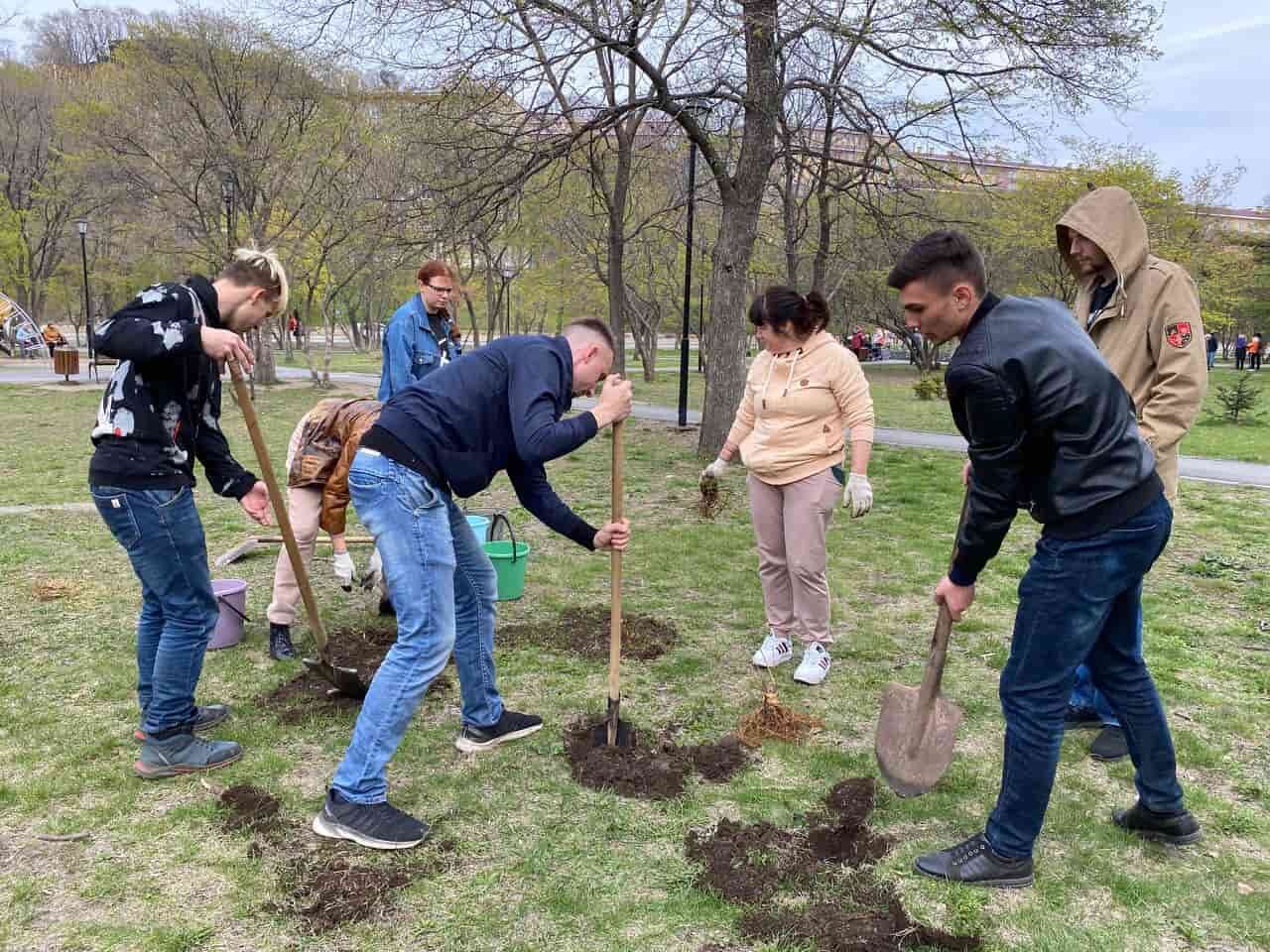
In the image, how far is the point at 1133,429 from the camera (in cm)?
252

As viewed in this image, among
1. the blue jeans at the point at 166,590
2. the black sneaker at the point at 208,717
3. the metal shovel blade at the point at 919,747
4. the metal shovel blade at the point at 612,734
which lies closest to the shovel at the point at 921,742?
the metal shovel blade at the point at 919,747

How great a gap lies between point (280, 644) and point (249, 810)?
4.98 ft

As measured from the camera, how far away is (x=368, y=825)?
289 cm

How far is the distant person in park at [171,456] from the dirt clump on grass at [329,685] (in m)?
0.42

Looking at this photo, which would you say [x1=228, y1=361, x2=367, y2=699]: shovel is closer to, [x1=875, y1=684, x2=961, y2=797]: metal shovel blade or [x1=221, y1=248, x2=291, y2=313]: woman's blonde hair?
[x1=221, y1=248, x2=291, y2=313]: woman's blonde hair

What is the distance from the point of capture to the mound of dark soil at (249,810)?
9.94 ft

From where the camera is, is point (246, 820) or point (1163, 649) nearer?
point (246, 820)

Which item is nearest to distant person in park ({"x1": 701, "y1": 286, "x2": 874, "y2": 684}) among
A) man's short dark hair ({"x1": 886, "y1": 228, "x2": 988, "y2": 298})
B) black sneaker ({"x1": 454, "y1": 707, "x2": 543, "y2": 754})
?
black sneaker ({"x1": 454, "y1": 707, "x2": 543, "y2": 754})

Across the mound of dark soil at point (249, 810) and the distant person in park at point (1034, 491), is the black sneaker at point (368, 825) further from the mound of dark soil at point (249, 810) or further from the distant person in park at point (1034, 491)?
the distant person in park at point (1034, 491)

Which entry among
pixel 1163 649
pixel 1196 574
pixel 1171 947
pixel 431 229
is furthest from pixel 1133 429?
pixel 431 229

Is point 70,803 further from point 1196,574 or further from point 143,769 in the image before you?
point 1196,574

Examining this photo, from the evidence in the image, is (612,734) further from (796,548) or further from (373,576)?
(373,576)

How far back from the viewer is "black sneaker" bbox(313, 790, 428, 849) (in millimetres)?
2885

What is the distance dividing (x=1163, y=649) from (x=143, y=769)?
197 inches
